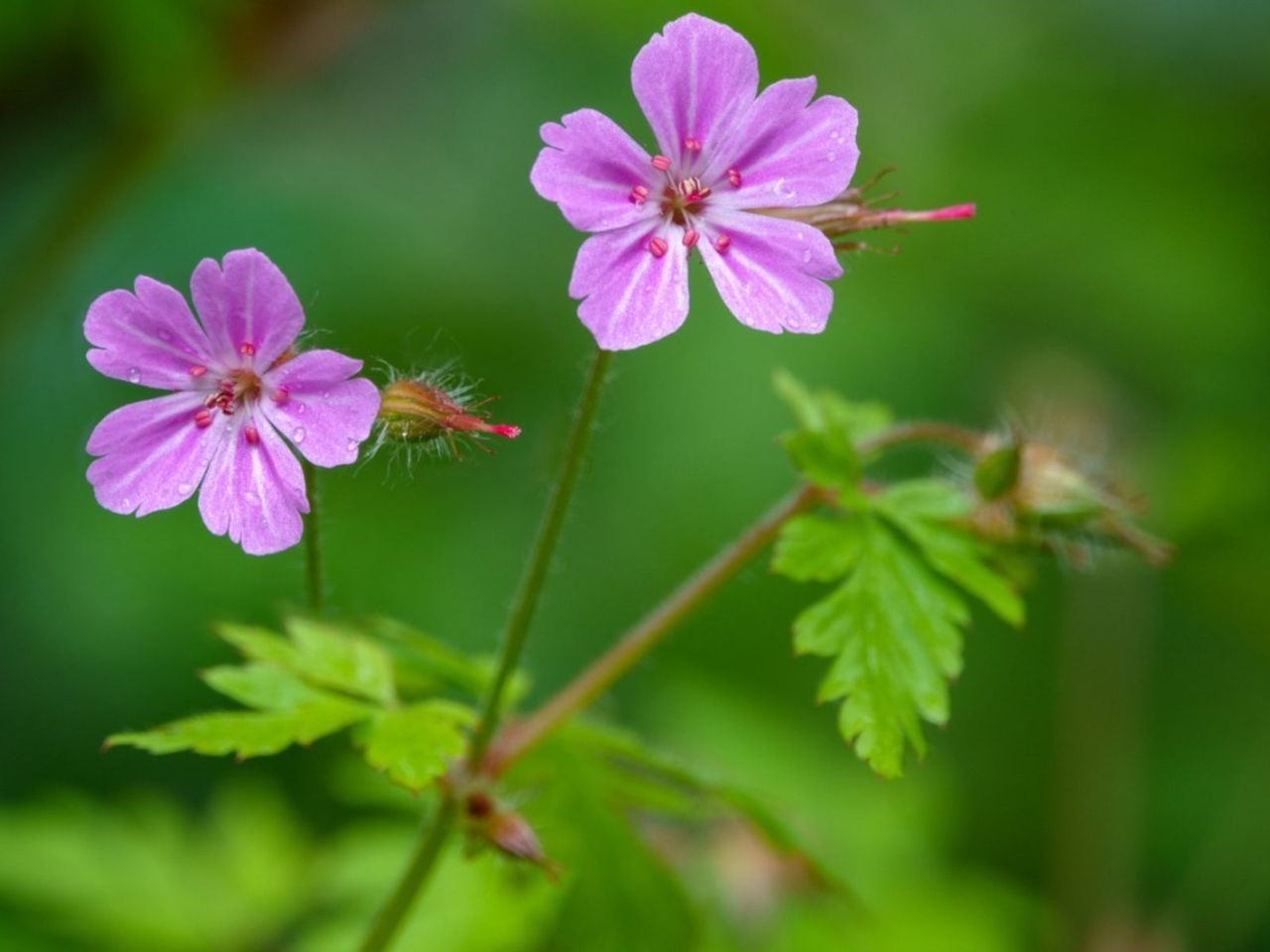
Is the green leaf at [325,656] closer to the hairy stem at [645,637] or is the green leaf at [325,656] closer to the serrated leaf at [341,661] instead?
the serrated leaf at [341,661]

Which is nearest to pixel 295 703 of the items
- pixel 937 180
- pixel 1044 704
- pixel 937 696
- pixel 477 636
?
pixel 937 696

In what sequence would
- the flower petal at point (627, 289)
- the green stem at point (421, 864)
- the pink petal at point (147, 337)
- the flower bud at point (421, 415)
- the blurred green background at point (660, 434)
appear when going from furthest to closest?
the blurred green background at point (660, 434)
the green stem at point (421, 864)
the flower bud at point (421, 415)
the pink petal at point (147, 337)
the flower petal at point (627, 289)

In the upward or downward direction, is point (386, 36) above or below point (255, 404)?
above

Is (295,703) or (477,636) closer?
(295,703)

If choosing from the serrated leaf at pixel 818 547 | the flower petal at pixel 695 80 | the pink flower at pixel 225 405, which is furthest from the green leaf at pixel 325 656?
the flower petal at pixel 695 80

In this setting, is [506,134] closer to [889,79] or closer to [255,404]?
[889,79]

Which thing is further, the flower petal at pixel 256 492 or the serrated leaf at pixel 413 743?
the serrated leaf at pixel 413 743
